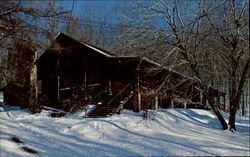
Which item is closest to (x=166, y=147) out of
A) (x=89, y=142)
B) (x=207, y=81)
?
(x=89, y=142)

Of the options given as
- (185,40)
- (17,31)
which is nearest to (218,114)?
(185,40)

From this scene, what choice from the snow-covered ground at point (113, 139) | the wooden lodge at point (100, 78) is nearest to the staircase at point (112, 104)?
the wooden lodge at point (100, 78)

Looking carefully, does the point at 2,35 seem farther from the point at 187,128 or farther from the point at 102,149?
the point at 187,128

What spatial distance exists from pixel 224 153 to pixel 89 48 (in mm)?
9851

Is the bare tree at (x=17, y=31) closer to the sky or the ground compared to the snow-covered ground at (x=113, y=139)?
closer to the sky

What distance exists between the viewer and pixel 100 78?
13.6 meters

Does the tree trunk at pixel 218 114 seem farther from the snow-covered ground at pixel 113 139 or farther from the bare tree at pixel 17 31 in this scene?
the bare tree at pixel 17 31

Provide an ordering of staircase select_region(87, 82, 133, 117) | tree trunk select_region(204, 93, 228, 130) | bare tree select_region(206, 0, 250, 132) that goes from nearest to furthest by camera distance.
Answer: bare tree select_region(206, 0, 250, 132) → tree trunk select_region(204, 93, 228, 130) → staircase select_region(87, 82, 133, 117)

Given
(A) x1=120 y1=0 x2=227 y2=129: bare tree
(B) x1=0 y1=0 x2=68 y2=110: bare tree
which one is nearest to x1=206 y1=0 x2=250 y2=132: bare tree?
(A) x1=120 y1=0 x2=227 y2=129: bare tree

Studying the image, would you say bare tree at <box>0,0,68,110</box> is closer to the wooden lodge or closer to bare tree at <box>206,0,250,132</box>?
the wooden lodge

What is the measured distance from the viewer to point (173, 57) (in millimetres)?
7586

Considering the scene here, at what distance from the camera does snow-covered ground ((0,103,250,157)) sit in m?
5.11

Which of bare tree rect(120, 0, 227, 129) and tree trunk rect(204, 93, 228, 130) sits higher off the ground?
bare tree rect(120, 0, 227, 129)

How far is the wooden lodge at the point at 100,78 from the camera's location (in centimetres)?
1023
